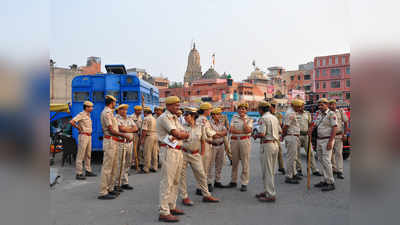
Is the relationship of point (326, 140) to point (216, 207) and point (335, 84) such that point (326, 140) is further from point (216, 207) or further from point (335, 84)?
point (335, 84)

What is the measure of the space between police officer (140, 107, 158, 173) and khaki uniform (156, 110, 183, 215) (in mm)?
3920

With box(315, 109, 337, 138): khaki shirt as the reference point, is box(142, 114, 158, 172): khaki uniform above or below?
below

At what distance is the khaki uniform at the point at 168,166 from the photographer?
4586mm

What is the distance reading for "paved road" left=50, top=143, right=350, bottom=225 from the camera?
4582 millimetres

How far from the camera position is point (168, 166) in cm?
464

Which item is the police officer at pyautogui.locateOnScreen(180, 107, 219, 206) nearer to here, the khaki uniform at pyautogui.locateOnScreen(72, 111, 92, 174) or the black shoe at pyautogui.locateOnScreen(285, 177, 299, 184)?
the black shoe at pyautogui.locateOnScreen(285, 177, 299, 184)

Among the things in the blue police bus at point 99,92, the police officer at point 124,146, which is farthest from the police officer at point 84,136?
the police officer at point 124,146

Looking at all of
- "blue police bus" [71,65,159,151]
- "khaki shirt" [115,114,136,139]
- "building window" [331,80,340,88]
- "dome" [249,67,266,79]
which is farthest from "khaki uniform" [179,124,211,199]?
"dome" [249,67,266,79]

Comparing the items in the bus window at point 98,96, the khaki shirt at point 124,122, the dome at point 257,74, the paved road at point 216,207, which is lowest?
the paved road at point 216,207

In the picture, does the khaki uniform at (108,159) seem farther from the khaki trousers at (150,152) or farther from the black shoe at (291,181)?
the black shoe at (291,181)

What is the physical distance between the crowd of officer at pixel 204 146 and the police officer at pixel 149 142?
1548 millimetres
